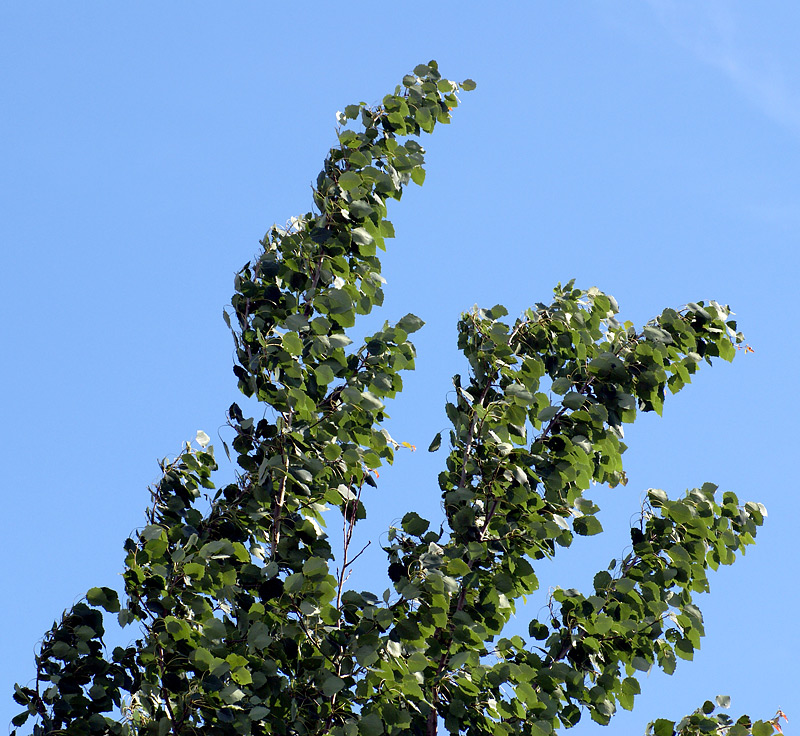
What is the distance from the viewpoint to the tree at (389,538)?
4086 mm

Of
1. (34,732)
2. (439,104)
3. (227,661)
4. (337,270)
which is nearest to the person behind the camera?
(227,661)

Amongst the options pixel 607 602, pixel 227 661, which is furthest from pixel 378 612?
pixel 607 602

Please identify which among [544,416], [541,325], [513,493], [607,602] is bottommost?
[607,602]

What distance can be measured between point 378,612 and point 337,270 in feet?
6.47

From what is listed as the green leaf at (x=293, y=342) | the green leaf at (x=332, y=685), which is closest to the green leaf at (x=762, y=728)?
the green leaf at (x=332, y=685)

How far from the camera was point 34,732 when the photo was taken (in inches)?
170

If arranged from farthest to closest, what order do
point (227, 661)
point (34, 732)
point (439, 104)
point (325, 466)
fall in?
1. point (439, 104)
2. point (325, 466)
3. point (34, 732)
4. point (227, 661)

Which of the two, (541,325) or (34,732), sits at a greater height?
(541,325)

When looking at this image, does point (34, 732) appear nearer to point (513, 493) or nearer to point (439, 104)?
point (513, 493)

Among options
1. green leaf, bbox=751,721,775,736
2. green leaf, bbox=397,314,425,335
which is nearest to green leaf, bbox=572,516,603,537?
green leaf, bbox=751,721,775,736

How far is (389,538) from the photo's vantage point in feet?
14.5

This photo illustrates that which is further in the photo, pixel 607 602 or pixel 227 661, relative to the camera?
pixel 607 602

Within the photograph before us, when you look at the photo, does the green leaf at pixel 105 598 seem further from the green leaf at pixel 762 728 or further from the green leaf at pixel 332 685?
the green leaf at pixel 762 728

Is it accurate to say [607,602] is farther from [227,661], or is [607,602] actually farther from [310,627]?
[227,661]
